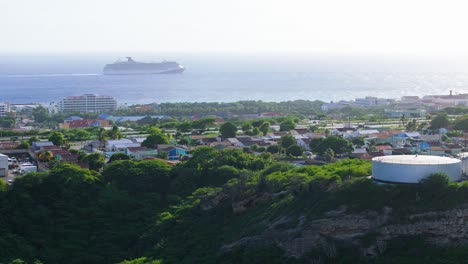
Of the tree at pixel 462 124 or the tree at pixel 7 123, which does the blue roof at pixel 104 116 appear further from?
the tree at pixel 462 124

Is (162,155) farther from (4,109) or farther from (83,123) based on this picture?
(4,109)

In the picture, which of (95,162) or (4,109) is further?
(4,109)

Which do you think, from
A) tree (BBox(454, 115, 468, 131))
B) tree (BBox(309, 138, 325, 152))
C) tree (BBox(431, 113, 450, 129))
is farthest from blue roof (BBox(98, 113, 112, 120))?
tree (BBox(454, 115, 468, 131))

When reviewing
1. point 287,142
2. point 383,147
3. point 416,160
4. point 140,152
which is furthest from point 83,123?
point 416,160

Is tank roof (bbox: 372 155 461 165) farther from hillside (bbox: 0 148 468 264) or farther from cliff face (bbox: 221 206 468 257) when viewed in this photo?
cliff face (bbox: 221 206 468 257)

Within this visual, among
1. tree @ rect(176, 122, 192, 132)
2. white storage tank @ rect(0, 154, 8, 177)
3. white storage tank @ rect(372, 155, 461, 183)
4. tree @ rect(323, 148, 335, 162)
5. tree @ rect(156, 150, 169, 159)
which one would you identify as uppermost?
white storage tank @ rect(372, 155, 461, 183)

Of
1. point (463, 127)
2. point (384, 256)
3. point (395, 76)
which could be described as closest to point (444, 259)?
point (384, 256)
